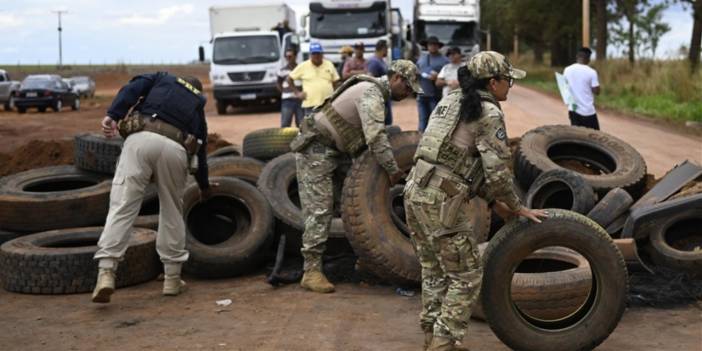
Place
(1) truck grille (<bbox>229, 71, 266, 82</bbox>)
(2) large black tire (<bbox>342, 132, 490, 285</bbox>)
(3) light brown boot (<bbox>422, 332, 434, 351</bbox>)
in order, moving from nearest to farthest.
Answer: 1. (3) light brown boot (<bbox>422, 332, 434, 351</bbox>)
2. (2) large black tire (<bbox>342, 132, 490, 285</bbox>)
3. (1) truck grille (<bbox>229, 71, 266, 82</bbox>)

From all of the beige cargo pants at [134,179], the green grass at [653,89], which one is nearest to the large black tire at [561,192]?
the beige cargo pants at [134,179]

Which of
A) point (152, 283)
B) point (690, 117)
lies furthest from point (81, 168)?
point (690, 117)

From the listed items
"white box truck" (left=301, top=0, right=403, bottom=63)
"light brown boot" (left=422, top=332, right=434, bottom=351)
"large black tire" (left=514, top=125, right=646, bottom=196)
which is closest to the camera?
"light brown boot" (left=422, top=332, right=434, bottom=351)

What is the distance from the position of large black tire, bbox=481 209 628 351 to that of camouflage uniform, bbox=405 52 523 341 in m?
0.14

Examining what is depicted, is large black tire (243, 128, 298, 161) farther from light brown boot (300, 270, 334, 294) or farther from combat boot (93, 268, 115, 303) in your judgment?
combat boot (93, 268, 115, 303)

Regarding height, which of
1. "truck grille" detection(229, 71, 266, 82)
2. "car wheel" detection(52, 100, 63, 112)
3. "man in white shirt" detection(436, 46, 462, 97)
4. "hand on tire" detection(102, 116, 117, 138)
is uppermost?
"truck grille" detection(229, 71, 266, 82)

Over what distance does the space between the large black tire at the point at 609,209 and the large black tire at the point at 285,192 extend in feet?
7.01

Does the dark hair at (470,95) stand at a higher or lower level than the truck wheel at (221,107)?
higher

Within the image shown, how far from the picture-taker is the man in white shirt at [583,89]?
40.1ft

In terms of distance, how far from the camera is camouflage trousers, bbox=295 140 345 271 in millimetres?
6910

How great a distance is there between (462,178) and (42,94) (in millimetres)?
31197

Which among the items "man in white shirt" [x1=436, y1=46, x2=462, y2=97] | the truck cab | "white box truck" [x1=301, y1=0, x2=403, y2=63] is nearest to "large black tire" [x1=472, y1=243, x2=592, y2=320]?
"man in white shirt" [x1=436, y1=46, x2=462, y2=97]

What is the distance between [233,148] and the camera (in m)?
10.8

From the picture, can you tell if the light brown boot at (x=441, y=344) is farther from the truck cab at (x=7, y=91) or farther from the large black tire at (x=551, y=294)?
the truck cab at (x=7, y=91)
